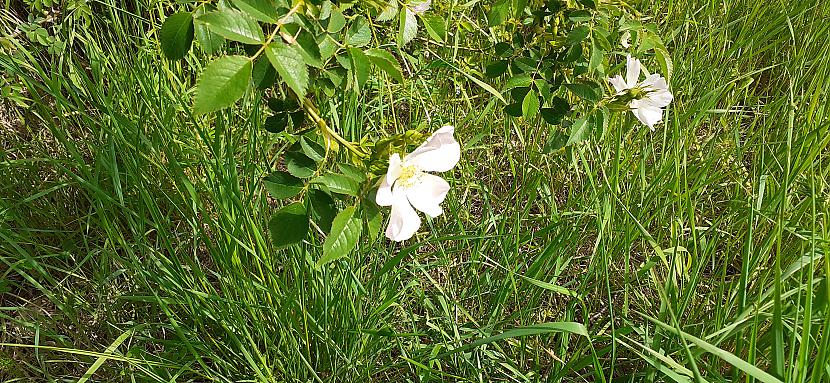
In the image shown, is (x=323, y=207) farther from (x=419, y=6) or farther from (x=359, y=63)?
(x=419, y=6)

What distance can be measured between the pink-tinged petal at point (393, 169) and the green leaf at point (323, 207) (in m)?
0.09

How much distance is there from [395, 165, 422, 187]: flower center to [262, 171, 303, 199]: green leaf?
0.11 meters

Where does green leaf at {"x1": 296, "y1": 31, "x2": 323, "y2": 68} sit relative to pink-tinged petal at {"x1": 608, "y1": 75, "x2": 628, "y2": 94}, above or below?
above

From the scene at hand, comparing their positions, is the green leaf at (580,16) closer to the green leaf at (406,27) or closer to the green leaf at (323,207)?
the green leaf at (406,27)

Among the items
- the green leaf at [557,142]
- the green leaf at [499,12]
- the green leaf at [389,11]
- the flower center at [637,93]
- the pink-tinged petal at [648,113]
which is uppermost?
the green leaf at [389,11]

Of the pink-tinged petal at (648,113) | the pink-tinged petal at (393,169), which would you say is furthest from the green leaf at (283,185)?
the pink-tinged petal at (648,113)

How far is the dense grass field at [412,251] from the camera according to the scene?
3.77ft

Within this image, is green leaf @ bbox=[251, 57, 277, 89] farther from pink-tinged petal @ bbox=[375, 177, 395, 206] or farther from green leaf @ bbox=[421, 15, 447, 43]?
green leaf @ bbox=[421, 15, 447, 43]

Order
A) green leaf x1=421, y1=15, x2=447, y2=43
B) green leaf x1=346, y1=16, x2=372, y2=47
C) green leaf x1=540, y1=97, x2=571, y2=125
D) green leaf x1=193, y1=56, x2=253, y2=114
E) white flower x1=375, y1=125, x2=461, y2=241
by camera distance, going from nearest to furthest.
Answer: green leaf x1=193, y1=56, x2=253, y2=114 < white flower x1=375, y1=125, x2=461, y2=241 < green leaf x1=346, y1=16, x2=372, y2=47 < green leaf x1=421, y1=15, x2=447, y2=43 < green leaf x1=540, y1=97, x2=571, y2=125

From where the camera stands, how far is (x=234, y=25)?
669 mm

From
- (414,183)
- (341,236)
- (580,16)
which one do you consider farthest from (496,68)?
(341,236)

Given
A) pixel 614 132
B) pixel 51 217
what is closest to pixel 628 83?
pixel 614 132

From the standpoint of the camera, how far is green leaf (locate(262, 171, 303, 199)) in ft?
2.55

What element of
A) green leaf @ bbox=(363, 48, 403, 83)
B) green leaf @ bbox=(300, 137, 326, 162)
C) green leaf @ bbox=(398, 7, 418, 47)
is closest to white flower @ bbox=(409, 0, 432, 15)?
green leaf @ bbox=(398, 7, 418, 47)
